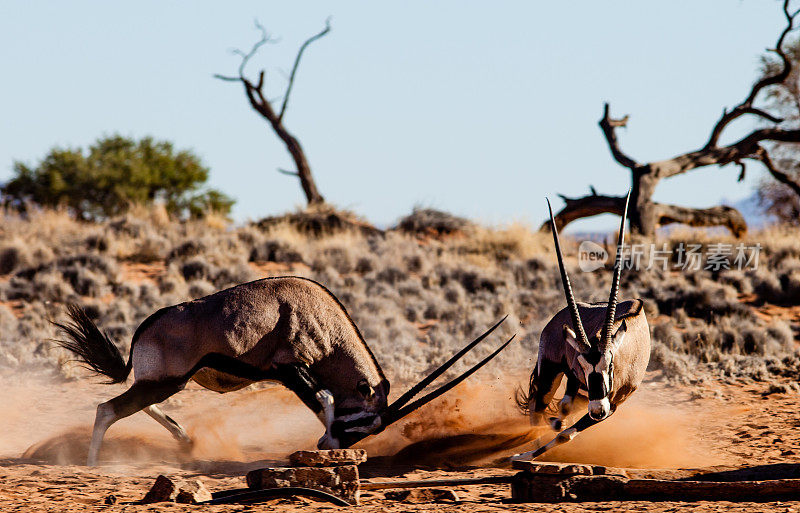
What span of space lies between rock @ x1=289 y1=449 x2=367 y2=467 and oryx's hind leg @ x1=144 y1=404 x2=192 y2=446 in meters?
2.38

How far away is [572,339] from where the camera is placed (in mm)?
8219

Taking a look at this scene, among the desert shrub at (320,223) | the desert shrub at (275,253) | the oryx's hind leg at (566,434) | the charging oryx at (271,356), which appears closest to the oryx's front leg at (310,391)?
the charging oryx at (271,356)

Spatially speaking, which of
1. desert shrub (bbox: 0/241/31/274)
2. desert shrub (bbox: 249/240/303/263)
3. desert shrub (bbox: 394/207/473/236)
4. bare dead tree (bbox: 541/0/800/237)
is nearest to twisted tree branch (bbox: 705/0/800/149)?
bare dead tree (bbox: 541/0/800/237)

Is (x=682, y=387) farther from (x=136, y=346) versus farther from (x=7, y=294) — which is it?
(x=7, y=294)

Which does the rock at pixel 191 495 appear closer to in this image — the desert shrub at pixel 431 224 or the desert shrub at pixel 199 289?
the desert shrub at pixel 199 289

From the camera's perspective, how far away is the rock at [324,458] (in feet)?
22.3

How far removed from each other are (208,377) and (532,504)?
10.9 ft

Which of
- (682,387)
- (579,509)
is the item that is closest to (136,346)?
(579,509)

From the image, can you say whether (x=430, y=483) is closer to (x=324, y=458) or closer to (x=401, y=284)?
(x=324, y=458)

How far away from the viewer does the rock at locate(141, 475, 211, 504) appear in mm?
6605

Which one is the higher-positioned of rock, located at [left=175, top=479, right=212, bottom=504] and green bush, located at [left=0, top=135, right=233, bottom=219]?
green bush, located at [left=0, top=135, right=233, bottom=219]

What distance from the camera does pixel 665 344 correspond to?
1566 centimetres

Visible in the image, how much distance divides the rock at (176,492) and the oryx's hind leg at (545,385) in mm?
3753

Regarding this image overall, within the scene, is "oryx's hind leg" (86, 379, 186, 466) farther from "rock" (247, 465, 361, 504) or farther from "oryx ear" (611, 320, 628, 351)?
"oryx ear" (611, 320, 628, 351)
